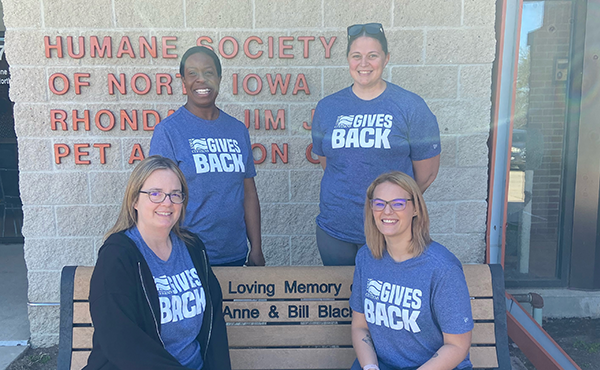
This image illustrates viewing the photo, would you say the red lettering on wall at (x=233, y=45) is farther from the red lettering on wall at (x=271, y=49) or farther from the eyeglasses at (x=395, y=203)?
the eyeglasses at (x=395, y=203)

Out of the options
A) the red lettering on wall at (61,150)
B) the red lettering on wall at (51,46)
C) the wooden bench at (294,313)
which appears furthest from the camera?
the red lettering on wall at (61,150)

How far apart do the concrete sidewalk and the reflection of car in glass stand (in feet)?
13.5

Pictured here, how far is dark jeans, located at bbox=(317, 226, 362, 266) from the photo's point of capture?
246 centimetres

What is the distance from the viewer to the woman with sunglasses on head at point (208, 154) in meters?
2.25

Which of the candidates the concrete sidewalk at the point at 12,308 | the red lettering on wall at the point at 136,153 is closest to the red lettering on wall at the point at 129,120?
the red lettering on wall at the point at 136,153

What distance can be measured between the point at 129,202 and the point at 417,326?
3.89ft

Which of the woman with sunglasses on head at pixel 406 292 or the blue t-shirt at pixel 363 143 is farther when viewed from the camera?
the blue t-shirt at pixel 363 143

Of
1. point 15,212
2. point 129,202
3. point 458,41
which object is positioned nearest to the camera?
point 129,202

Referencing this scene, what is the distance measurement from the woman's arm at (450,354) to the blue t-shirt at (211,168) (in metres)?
1.13

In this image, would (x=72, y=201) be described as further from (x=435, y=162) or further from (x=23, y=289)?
(x=435, y=162)

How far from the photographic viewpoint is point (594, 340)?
3678mm

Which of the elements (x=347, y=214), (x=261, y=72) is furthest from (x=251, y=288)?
(x=261, y=72)

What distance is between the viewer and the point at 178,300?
1750mm

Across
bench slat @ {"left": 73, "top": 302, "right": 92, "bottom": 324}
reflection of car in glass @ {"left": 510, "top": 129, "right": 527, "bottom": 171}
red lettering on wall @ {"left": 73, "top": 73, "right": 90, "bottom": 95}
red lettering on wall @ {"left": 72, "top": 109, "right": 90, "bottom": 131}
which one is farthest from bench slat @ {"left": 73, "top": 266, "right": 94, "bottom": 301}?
reflection of car in glass @ {"left": 510, "top": 129, "right": 527, "bottom": 171}
